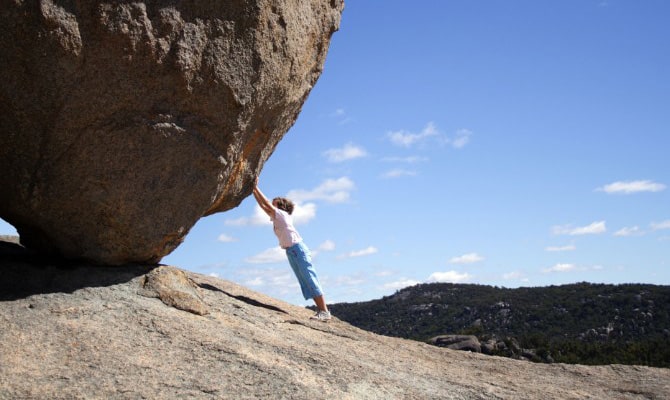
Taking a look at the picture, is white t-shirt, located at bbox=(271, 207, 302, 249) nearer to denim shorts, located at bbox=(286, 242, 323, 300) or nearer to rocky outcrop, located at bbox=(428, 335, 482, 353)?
denim shorts, located at bbox=(286, 242, 323, 300)

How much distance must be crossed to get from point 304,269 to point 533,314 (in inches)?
1143

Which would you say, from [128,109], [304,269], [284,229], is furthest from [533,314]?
[128,109]

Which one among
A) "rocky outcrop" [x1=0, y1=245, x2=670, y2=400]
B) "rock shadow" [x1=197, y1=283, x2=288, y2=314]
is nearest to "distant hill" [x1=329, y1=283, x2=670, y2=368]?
"rocky outcrop" [x1=0, y1=245, x2=670, y2=400]

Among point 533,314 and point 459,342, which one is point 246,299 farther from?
point 533,314

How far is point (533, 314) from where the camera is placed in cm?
3456

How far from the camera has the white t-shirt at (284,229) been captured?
27.1 feet

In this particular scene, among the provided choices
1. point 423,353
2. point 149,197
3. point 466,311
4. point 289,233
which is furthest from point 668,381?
point 466,311

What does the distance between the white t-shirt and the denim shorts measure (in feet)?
0.26

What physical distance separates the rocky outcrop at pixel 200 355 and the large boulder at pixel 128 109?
57 cm

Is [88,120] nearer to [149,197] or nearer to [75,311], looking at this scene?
[149,197]

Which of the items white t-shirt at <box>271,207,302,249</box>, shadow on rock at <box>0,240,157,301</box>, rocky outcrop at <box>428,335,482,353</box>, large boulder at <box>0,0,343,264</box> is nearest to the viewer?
large boulder at <box>0,0,343,264</box>

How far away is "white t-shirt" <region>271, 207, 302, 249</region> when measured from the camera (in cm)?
826

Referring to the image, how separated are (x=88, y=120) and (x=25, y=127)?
0.63 meters

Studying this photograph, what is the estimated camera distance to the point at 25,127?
20.1 feet
